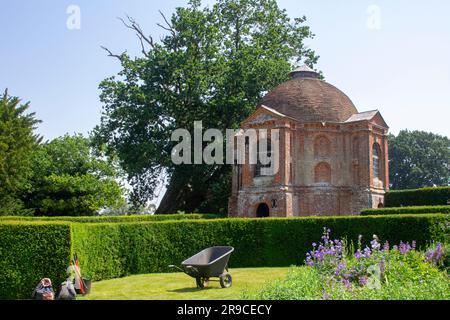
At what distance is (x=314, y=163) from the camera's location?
35438mm

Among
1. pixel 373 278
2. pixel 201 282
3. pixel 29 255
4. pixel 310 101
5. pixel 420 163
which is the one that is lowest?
pixel 201 282

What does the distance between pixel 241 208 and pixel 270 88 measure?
10723mm

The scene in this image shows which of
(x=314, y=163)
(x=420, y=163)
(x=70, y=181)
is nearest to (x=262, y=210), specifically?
(x=314, y=163)

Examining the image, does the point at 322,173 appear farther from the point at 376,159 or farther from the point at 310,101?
the point at 310,101

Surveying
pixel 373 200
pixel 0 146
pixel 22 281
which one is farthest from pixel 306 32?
pixel 22 281

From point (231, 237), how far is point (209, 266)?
7.39 metres

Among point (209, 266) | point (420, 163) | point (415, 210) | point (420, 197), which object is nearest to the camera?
point (209, 266)

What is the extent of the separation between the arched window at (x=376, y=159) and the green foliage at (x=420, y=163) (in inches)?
1394

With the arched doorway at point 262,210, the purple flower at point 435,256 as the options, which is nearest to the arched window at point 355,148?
the arched doorway at point 262,210

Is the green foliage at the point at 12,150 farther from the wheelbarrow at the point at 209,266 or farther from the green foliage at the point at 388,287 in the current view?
the green foliage at the point at 388,287
